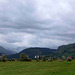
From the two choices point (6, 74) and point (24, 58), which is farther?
point (24, 58)

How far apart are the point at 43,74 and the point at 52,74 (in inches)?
72.5

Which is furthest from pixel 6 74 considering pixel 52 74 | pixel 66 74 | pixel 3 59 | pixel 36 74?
pixel 3 59

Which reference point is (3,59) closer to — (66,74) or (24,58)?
(24,58)

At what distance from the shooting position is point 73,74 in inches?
1155

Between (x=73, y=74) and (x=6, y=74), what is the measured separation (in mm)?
14163

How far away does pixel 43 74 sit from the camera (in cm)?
3016

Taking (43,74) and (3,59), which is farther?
(3,59)

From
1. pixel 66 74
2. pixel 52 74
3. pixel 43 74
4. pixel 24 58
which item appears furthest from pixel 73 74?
pixel 24 58

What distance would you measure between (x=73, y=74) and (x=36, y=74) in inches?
294

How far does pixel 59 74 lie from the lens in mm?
29734

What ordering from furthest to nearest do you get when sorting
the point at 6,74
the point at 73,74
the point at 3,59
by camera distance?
the point at 3,59
the point at 6,74
the point at 73,74

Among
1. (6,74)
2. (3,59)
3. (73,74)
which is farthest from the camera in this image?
(3,59)

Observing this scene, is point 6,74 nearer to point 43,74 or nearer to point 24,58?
point 43,74

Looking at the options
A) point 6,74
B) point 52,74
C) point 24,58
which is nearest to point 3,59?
point 24,58
